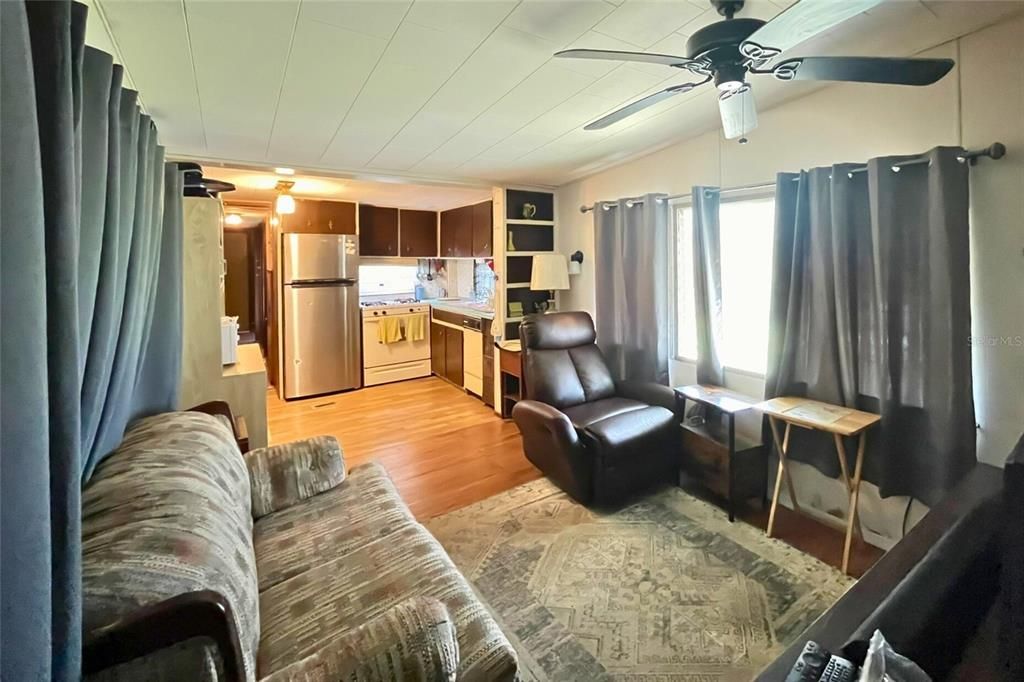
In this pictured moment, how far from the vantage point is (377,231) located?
5617 mm

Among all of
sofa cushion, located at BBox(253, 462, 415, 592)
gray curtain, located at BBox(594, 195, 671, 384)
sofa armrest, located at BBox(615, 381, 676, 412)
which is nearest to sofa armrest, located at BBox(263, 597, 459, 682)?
sofa cushion, located at BBox(253, 462, 415, 592)

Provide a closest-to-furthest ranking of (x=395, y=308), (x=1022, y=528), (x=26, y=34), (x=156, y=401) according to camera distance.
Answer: (x=26, y=34)
(x=1022, y=528)
(x=156, y=401)
(x=395, y=308)

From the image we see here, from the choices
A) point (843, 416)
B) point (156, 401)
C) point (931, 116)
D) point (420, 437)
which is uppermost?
point (931, 116)

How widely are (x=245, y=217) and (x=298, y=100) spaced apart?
15.0 ft

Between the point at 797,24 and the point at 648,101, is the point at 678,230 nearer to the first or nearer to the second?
the point at 648,101

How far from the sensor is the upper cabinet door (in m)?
5.18

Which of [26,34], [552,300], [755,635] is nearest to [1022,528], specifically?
[755,635]

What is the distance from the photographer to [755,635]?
179 centimetres

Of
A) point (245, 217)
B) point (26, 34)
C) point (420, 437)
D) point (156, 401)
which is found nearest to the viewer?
point (26, 34)

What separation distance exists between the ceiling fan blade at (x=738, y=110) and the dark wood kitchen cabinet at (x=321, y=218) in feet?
14.6

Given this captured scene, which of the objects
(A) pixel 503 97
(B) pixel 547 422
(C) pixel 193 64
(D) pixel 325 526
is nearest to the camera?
(D) pixel 325 526

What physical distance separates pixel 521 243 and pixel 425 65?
2.69 m

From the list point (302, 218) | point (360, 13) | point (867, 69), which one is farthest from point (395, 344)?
point (867, 69)

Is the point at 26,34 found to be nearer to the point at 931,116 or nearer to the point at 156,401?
the point at 156,401
